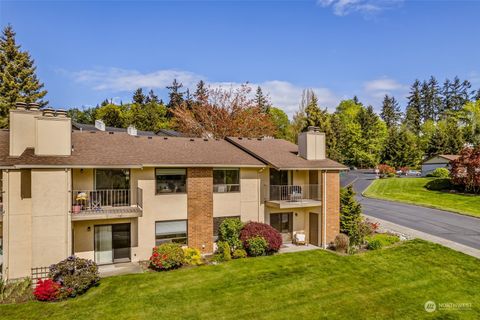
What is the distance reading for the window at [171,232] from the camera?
16688 millimetres

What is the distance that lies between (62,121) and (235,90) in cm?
3074

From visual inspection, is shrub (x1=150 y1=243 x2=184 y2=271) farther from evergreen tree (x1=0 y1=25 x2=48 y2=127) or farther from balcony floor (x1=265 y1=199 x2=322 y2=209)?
evergreen tree (x1=0 y1=25 x2=48 y2=127)

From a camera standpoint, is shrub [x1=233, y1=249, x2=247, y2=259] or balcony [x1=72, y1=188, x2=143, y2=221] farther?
shrub [x1=233, y1=249, x2=247, y2=259]

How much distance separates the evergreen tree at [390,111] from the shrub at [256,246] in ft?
292

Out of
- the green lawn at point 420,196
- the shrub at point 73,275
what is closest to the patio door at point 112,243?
the shrub at point 73,275

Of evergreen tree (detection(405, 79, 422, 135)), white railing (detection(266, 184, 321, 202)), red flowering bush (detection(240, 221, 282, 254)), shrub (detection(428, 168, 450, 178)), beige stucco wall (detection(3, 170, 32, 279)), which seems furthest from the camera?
evergreen tree (detection(405, 79, 422, 135))

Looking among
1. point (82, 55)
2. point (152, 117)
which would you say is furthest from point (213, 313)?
point (152, 117)

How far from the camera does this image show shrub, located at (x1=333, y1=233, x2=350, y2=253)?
18562 mm

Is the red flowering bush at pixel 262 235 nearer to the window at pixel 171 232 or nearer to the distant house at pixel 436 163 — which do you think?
the window at pixel 171 232

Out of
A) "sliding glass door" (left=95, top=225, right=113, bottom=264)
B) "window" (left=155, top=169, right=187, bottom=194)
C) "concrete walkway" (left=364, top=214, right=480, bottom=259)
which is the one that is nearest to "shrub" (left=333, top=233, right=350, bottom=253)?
"concrete walkway" (left=364, top=214, right=480, bottom=259)

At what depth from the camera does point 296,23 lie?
20.3 m

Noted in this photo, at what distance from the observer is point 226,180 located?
1845 cm

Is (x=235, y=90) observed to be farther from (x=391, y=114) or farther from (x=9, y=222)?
(x=391, y=114)

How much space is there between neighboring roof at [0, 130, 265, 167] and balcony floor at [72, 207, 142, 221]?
223cm
